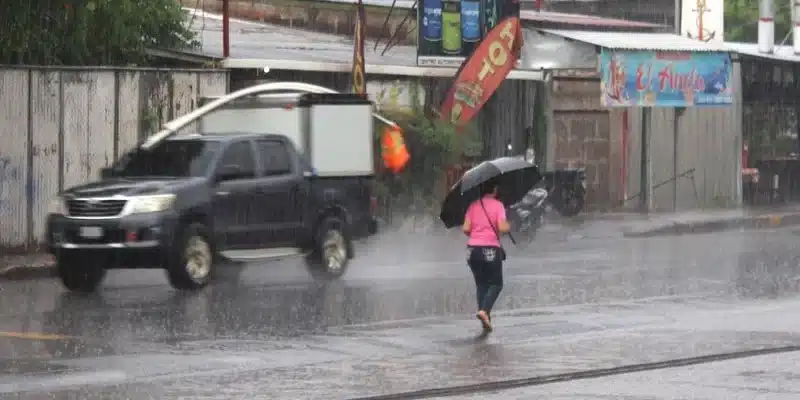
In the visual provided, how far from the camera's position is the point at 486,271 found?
52.7ft

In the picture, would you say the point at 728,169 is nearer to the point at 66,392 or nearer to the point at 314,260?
the point at 314,260

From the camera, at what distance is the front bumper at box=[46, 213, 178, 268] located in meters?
19.6

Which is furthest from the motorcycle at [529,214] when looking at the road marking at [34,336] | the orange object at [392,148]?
the road marking at [34,336]

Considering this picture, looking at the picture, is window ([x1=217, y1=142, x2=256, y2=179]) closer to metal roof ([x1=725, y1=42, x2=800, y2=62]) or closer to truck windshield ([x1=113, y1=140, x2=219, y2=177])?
truck windshield ([x1=113, y1=140, x2=219, y2=177])

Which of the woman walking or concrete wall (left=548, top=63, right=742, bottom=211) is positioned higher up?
concrete wall (left=548, top=63, right=742, bottom=211)

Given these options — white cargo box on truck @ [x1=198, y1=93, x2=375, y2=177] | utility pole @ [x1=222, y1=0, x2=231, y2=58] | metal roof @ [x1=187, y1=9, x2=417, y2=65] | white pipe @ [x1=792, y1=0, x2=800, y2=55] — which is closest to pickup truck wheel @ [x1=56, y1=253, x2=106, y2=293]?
white cargo box on truck @ [x1=198, y1=93, x2=375, y2=177]

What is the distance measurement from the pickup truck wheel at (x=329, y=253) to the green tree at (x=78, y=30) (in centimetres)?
615

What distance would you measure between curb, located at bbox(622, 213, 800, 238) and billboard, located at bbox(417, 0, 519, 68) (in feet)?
15.0

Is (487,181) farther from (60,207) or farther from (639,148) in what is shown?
(639,148)

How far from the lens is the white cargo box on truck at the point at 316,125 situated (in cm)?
2386

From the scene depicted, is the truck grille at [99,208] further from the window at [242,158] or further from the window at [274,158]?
the window at [274,158]

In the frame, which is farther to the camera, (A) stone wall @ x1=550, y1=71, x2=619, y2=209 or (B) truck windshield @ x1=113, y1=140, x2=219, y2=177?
(A) stone wall @ x1=550, y1=71, x2=619, y2=209

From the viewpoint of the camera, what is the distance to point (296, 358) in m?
14.0

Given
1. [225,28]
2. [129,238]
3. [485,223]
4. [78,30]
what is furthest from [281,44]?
[485,223]
